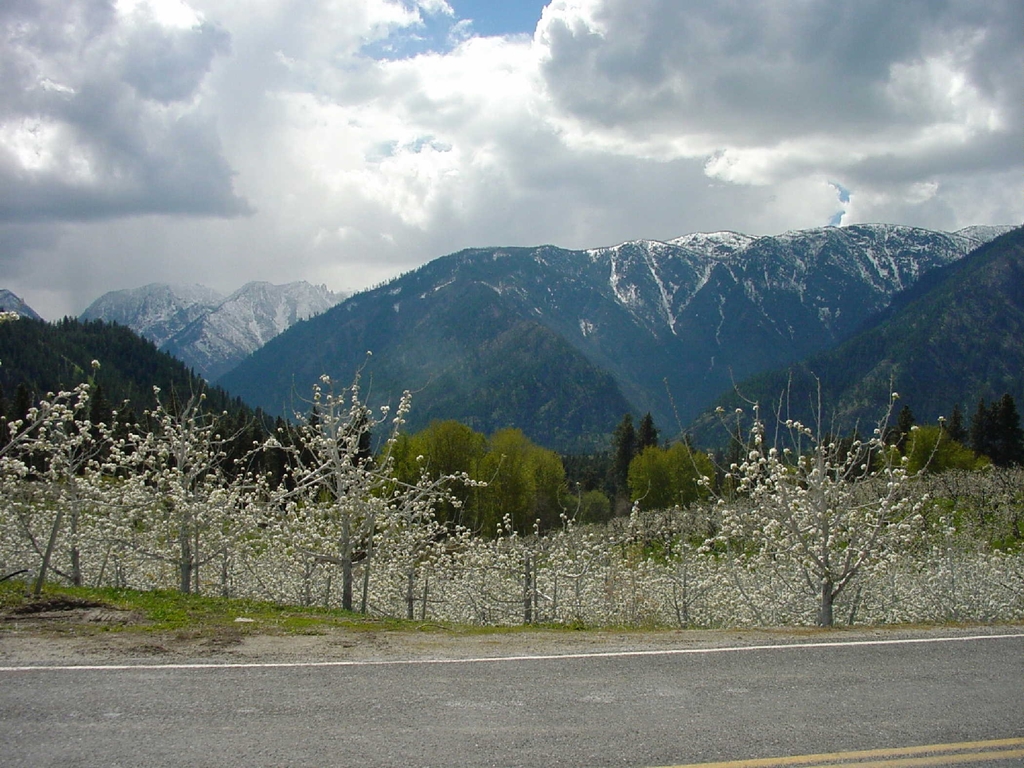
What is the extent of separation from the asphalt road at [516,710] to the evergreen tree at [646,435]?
69985mm

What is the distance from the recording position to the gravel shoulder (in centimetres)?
933

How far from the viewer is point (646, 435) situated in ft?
261

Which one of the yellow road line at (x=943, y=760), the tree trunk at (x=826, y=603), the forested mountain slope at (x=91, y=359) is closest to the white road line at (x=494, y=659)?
the tree trunk at (x=826, y=603)

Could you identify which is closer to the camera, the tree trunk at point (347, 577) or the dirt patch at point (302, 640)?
the dirt patch at point (302, 640)

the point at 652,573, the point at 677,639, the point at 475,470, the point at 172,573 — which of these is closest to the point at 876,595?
the point at 652,573

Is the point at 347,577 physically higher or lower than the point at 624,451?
lower

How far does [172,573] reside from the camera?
21.8 m

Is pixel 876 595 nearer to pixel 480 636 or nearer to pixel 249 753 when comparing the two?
pixel 480 636

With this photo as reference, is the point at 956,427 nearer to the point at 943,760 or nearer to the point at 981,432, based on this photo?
the point at 981,432

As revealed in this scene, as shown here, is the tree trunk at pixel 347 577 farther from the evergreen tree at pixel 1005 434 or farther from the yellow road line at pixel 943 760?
A: the evergreen tree at pixel 1005 434

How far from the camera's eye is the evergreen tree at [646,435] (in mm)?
79188

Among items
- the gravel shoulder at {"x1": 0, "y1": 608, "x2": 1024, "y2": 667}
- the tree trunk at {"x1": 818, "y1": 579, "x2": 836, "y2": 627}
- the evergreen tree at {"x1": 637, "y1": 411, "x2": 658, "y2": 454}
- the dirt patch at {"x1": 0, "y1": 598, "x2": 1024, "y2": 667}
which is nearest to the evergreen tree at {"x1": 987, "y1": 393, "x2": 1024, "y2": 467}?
the evergreen tree at {"x1": 637, "y1": 411, "x2": 658, "y2": 454}

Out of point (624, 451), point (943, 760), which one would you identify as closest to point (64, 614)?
point (943, 760)

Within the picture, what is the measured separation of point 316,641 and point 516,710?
4.21 m
